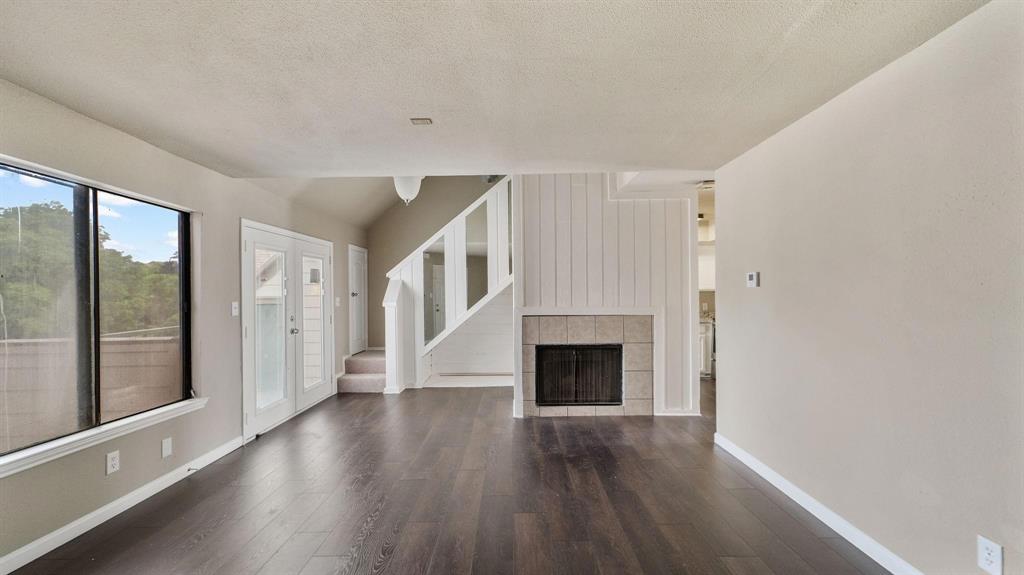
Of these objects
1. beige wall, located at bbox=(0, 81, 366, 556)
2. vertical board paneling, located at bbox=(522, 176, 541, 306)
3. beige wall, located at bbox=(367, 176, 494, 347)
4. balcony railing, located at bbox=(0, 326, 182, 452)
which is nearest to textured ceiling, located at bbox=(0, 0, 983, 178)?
beige wall, located at bbox=(0, 81, 366, 556)

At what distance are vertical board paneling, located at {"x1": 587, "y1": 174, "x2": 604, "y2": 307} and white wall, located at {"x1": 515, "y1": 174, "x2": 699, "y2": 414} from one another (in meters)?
0.01

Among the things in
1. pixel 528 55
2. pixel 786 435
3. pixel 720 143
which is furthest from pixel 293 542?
pixel 720 143

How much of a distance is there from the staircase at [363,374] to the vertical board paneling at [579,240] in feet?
9.37

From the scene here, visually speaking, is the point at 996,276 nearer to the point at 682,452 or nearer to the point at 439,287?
the point at 682,452

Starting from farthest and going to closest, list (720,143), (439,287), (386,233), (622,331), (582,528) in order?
(386,233), (439,287), (622,331), (720,143), (582,528)

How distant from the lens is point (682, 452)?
352 centimetres

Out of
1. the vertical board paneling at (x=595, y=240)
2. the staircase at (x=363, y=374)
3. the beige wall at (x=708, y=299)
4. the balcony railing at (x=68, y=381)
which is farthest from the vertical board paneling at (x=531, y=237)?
the beige wall at (x=708, y=299)

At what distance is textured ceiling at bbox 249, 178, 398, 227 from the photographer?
4.42 m

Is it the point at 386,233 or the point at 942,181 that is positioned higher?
the point at 386,233

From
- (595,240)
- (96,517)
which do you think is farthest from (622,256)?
(96,517)

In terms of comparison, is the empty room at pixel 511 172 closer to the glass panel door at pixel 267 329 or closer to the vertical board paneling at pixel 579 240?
the glass panel door at pixel 267 329

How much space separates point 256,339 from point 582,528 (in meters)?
3.33

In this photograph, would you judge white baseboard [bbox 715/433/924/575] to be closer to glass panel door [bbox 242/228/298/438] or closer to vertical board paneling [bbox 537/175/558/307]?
vertical board paneling [bbox 537/175/558/307]

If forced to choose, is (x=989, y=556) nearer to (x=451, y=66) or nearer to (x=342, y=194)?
(x=451, y=66)
